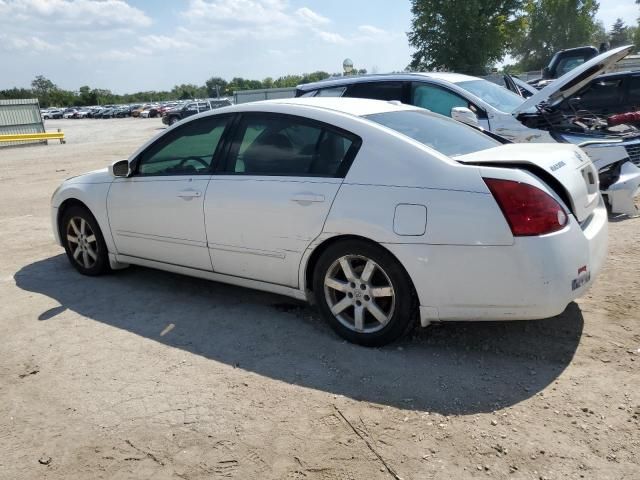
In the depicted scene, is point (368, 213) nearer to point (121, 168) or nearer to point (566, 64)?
point (121, 168)

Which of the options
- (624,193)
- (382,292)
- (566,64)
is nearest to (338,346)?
(382,292)

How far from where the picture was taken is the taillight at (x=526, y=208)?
314 centimetres

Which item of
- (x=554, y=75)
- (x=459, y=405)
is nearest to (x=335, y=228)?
(x=459, y=405)

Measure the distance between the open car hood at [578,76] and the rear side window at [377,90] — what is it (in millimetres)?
1770

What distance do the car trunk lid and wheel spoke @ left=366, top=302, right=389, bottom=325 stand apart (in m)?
1.06

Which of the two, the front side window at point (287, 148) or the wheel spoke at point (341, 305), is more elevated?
the front side window at point (287, 148)

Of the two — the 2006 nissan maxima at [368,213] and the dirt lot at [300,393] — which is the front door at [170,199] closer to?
the 2006 nissan maxima at [368,213]

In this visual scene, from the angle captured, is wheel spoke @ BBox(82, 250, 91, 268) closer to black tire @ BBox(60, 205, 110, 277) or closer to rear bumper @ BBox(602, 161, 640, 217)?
black tire @ BBox(60, 205, 110, 277)

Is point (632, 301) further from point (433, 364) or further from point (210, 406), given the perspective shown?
point (210, 406)

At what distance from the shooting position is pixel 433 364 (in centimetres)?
347

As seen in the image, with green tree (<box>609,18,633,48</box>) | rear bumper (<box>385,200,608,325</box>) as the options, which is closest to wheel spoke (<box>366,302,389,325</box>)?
rear bumper (<box>385,200,608,325</box>)

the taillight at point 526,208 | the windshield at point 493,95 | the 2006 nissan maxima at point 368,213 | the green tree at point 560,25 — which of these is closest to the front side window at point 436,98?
the windshield at point 493,95

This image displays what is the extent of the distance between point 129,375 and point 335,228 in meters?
1.59

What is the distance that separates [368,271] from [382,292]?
158 mm
